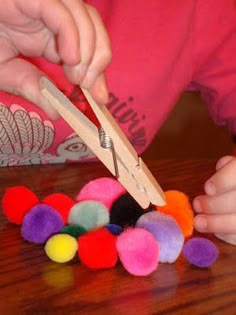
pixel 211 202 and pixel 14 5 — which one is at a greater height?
pixel 14 5

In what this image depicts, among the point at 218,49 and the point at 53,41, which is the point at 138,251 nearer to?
the point at 53,41

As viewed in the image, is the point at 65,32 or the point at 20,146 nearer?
the point at 65,32

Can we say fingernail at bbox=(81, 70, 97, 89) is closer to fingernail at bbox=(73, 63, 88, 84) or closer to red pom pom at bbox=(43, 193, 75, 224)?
fingernail at bbox=(73, 63, 88, 84)

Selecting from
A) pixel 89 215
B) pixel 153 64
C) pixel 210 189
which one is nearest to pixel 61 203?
pixel 89 215

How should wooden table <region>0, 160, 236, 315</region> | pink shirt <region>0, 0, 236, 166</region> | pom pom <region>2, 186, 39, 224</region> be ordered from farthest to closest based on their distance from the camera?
pink shirt <region>0, 0, 236, 166</region> → pom pom <region>2, 186, 39, 224</region> → wooden table <region>0, 160, 236, 315</region>

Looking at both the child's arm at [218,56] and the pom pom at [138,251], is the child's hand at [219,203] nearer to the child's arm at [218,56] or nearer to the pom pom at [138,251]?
the pom pom at [138,251]

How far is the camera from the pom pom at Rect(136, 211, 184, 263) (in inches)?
19.3

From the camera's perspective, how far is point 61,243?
479mm

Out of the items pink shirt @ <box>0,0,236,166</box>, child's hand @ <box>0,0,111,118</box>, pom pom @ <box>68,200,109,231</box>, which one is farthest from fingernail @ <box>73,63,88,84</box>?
pink shirt @ <box>0,0,236,166</box>

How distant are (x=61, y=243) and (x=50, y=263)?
16 millimetres

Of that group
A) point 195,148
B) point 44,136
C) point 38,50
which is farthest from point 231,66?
point 195,148

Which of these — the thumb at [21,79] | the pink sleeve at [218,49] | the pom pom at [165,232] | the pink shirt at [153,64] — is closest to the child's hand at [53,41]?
the thumb at [21,79]

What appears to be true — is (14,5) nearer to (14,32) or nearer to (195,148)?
(14,32)

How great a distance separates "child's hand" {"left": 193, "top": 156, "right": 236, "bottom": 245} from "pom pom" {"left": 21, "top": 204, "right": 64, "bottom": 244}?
4.5 inches
